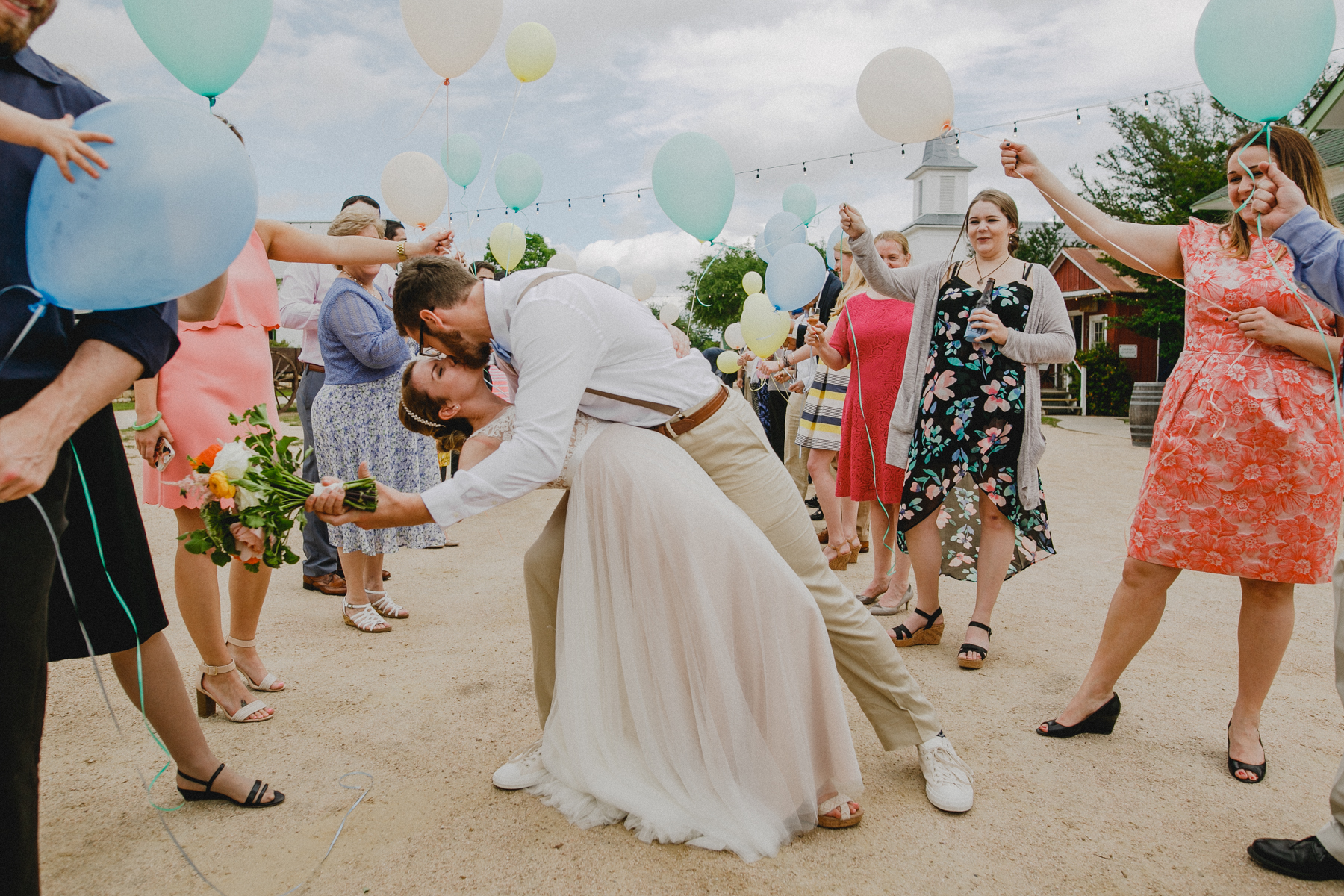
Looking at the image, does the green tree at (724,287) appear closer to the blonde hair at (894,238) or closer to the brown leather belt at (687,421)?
the blonde hair at (894,238)

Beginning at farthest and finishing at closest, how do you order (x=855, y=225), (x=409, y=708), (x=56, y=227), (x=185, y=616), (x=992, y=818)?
(x=855, y=225)
(x=409, y=708)
(x=185, y=616)
(x=992, y=818)
(x=56, y=227)

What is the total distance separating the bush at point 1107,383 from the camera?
21.1 meters

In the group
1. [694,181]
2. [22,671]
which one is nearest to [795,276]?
[694,181]

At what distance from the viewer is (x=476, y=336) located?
87.5 inches

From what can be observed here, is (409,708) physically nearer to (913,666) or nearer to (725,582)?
(725,582)

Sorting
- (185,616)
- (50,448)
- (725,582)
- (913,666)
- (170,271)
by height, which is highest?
(170,271)

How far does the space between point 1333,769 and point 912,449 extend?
184cm

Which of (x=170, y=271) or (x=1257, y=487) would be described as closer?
(x=170, y=271)

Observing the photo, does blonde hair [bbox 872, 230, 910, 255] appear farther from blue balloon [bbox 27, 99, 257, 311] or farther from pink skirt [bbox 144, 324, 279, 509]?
blue balloon [bbox 27, 99, 257, 311]

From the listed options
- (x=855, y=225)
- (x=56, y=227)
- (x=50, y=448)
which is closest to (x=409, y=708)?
(x=50, y=448)

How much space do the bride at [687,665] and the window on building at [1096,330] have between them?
2736 centimetres

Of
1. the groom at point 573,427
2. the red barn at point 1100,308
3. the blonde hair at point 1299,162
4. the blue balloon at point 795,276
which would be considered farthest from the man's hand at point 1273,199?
the red barn at point 1100,308

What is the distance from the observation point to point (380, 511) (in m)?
1.94

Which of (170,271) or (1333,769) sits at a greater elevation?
(170,271)
